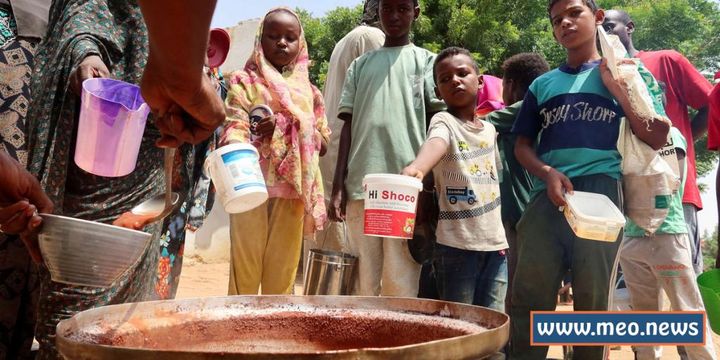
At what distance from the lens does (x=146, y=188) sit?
93.5 inches

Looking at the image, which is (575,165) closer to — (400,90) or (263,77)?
(400,90)

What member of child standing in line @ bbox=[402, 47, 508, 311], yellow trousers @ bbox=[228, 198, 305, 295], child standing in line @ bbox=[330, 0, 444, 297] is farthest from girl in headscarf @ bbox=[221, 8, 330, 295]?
child standing in line @ bbox=[402, 47, 508, 311]

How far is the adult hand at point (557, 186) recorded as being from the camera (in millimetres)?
2818

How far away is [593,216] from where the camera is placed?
268 cm

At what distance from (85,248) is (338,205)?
7.21 feet

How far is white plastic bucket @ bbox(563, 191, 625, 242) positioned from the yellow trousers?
1.36 meters

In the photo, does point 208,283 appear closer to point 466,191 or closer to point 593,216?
point 466,191

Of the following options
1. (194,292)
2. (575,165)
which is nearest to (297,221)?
(575,165)

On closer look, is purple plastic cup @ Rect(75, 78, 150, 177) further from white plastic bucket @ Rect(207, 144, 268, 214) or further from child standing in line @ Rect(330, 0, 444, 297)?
child standing in line @ Rect(330, 0, 444, 297)

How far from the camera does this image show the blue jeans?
316cm

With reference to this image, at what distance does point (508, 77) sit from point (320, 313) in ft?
10.3

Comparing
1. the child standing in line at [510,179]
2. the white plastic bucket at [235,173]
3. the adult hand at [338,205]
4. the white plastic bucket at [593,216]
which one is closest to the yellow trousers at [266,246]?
the adult hand at [338,205]

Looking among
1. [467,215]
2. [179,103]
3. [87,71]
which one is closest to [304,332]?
[179,103]

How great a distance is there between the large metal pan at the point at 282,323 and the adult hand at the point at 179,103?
400mm
